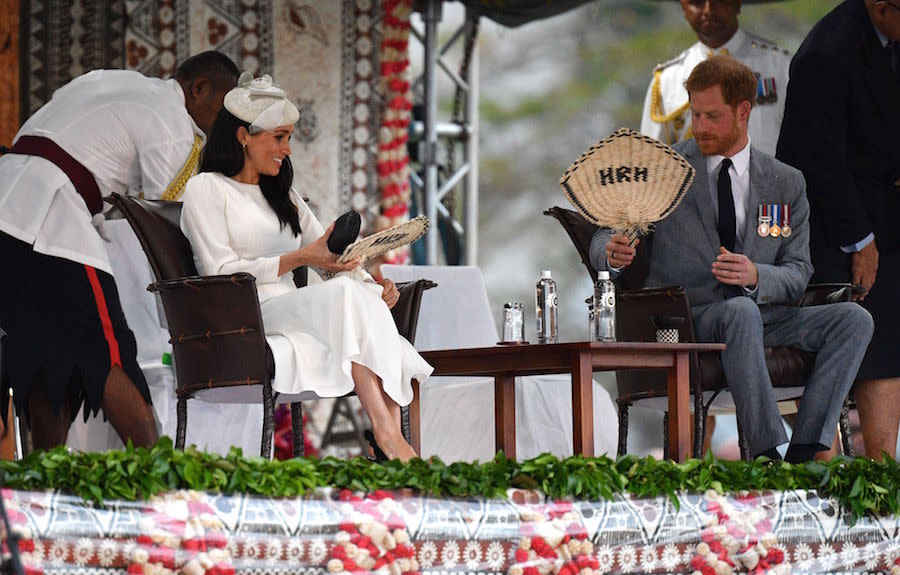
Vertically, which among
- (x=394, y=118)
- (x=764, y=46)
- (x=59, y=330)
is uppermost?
(x=764, y=46)

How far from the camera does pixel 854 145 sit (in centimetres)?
509

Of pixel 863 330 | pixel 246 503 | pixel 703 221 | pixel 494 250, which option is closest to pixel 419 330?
pixel 703 221

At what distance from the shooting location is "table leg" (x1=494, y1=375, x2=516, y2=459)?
4738 millimetres

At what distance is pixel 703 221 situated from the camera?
15.2ft

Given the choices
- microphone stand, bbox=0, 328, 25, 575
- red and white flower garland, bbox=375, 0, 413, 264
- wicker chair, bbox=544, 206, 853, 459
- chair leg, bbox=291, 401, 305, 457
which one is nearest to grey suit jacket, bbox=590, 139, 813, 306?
wicker chair, bbox=544, 206, 853, 459

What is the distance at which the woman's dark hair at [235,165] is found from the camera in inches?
174

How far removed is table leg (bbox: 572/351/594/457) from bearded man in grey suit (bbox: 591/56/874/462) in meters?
0.57

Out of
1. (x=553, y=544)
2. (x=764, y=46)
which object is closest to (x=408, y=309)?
(x=553, y=544)

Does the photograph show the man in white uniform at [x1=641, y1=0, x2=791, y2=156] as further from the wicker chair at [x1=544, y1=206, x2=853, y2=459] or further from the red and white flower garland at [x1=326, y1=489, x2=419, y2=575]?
the red and white flower garland at [x1=326, y1=489, x2=419, y2=575]

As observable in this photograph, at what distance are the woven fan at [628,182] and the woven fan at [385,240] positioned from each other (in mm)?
538

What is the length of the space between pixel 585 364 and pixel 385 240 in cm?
74

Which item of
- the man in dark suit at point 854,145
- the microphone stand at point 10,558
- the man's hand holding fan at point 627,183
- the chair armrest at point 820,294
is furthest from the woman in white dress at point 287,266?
the man in dark suit at point 854,145

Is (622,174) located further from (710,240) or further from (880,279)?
(880,279)

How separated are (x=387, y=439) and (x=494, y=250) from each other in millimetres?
9244
